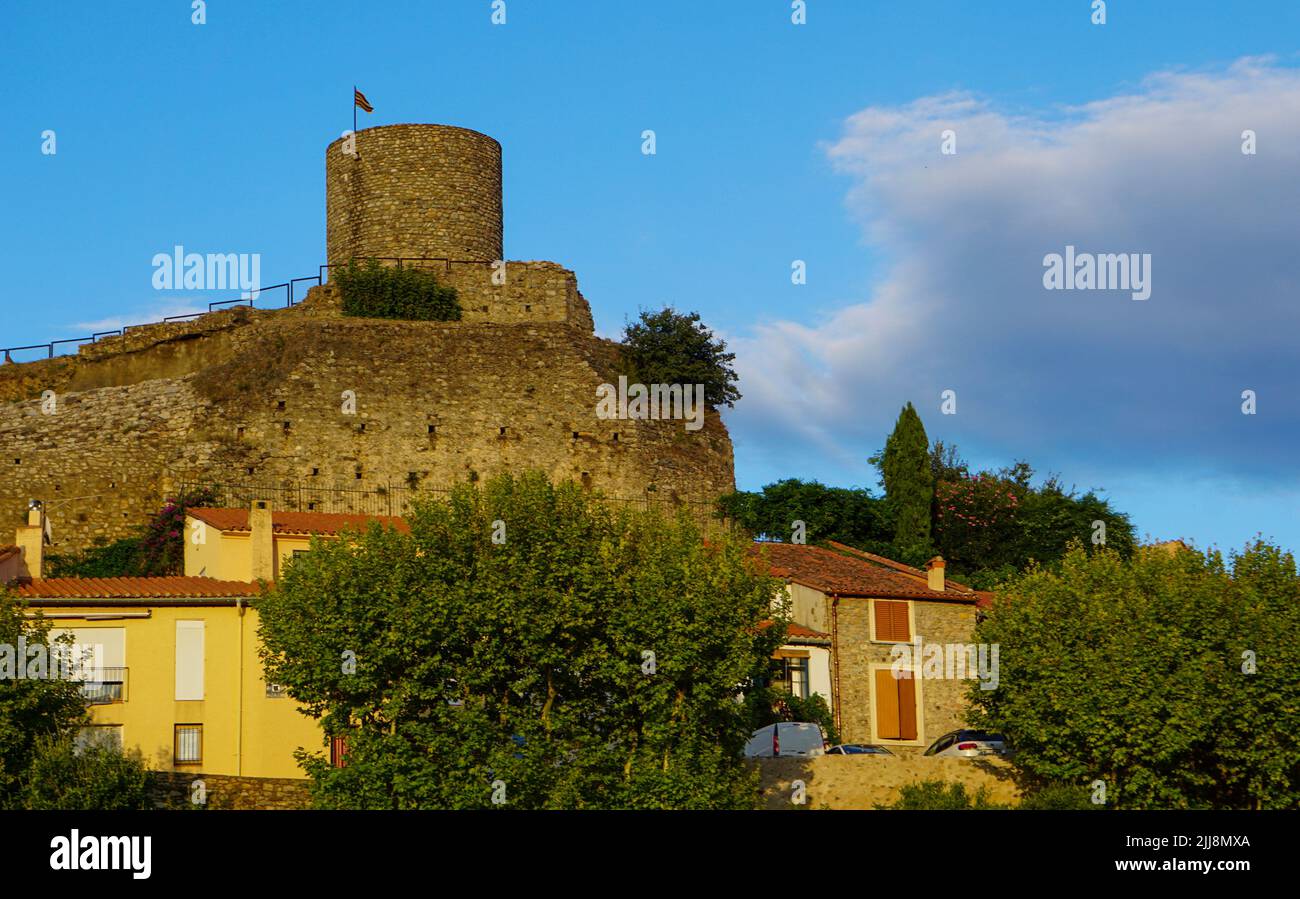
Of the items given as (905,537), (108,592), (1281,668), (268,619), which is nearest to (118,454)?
(108,592)

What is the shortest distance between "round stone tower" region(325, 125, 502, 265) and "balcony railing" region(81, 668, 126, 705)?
23333 mm

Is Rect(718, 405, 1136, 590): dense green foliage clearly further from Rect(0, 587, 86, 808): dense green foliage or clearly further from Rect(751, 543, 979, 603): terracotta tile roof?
Rect(0, 587, 86, 808): dense green foliage

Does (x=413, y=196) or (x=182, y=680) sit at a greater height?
(x=413, y=196)

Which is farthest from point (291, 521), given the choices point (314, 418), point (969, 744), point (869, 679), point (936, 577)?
point (969, 744)

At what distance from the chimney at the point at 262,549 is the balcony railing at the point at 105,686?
5204mm

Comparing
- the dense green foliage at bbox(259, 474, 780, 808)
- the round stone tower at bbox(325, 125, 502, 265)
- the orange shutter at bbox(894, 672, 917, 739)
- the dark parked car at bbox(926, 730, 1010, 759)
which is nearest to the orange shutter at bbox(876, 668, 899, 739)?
the orange shutter at bbox(894, 672, 917, 739)

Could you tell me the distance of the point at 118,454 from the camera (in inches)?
2000

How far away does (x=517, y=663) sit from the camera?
111 ft

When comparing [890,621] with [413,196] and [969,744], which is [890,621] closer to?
[969,744]

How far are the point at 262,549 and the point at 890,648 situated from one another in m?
16.0

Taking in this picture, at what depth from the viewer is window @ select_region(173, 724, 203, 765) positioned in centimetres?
3697
